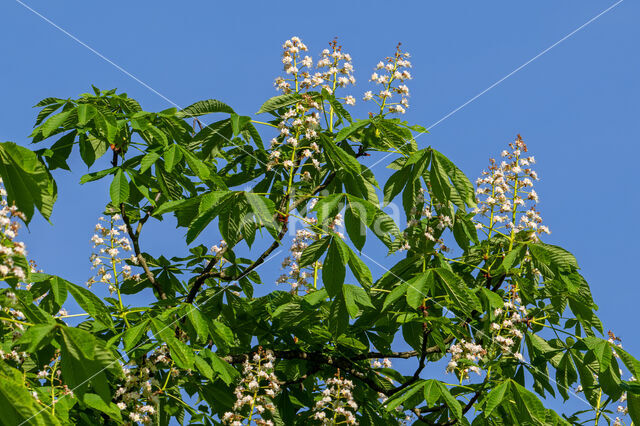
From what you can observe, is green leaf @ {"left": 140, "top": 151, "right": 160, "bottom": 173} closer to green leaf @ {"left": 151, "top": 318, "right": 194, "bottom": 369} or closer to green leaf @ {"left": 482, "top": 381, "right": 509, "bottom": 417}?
green leaf @ {"left": 151, "top": 318, "right": 194, "bottom": 369}

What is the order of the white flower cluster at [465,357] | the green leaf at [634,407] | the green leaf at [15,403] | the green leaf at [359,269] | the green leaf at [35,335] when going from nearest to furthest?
1. the green leaf at [15,403]
2. the green leaf at [35,335]
3. the green leaf at [359,269]
4. the white flower cluster at [465,357]
5. the green leaf at [634,407]

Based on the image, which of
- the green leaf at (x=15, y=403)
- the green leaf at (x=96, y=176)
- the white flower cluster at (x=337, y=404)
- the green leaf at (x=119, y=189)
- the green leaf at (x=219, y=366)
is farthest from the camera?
the green leaf at (x=96, y=176)

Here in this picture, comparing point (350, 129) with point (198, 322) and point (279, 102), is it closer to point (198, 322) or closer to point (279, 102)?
point (279, 102)

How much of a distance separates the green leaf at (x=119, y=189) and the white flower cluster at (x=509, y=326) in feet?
8.04

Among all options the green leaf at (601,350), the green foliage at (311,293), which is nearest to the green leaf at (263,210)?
the green foliage at (311,293)

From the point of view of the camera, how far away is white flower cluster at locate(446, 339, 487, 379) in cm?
427

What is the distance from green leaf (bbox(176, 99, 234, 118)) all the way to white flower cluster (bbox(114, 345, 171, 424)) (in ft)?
4.87

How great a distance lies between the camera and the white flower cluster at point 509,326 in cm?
455

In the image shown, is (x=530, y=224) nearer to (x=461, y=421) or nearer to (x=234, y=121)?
(x=461, y=421)

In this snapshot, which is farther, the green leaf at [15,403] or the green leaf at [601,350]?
the green leaf at [601,350]

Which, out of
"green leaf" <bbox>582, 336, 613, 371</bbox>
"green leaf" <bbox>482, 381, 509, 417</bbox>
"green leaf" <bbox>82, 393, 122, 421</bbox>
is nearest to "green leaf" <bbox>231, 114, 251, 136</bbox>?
"green leaf" <bbox>82, 393, 122, 421</bbox>

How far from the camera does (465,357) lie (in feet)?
14.5

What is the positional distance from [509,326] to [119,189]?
8.73 feet

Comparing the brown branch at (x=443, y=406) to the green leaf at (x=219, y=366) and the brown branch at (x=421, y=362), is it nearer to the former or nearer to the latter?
the brown branch at (x=421, y=362)
